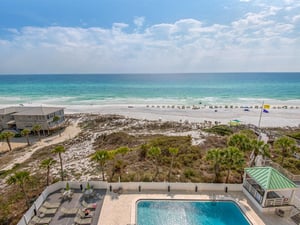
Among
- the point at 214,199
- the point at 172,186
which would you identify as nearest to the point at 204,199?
the point at 214,199

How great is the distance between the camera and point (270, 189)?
11625 millimetres

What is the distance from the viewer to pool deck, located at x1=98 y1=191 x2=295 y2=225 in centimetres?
1130

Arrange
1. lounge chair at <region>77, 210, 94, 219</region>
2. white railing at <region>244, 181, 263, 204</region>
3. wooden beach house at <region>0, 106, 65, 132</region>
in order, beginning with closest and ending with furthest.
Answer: lounge chair at <region>77, 210, 94, 219</region>
white railing at <region>244, 181, 263, 204</region>
wooden beach house at <region>0, 106, 65, 132</region>

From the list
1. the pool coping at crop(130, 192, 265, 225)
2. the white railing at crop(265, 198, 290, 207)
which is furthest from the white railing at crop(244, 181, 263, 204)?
the pool coping at crop(130, 192, 265, 225)

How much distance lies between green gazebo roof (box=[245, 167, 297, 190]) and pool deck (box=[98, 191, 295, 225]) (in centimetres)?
191

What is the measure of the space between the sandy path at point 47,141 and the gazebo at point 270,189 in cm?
2348

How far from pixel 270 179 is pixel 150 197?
835 centimetres

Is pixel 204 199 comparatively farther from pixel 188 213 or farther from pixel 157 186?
pixel 157 186

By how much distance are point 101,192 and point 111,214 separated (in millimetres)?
2420

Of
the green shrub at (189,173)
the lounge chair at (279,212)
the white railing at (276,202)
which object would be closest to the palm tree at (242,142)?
the white railing at (276,202)

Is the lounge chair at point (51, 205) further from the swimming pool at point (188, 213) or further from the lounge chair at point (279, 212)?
the lounge chair at point (279, 212)

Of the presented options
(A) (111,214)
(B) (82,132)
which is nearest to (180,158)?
(A) (111,214)

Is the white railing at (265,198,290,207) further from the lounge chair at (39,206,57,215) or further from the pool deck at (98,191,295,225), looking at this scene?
the lounge chair at (39,206,57,215)

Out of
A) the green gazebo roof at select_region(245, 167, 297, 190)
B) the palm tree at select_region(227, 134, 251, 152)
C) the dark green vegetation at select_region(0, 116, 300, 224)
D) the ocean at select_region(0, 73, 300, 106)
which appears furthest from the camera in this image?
the ocean at select_region(0, 73, 300, 106)
